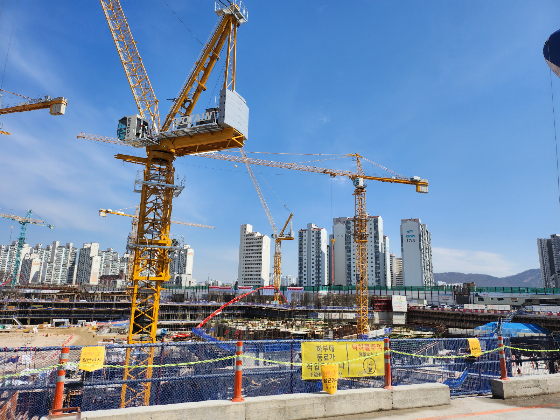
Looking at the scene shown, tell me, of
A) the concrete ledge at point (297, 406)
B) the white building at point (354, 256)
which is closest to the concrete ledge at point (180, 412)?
the concrete ledge at point (297, 406)

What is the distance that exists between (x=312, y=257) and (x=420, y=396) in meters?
167

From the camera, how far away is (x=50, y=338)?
5888cm

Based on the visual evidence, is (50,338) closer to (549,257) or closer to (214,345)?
(214,345)

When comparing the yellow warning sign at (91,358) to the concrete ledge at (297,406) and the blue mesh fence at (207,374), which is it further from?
the concrete ledge at (297,406)

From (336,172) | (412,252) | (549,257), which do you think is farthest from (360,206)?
(549,257)

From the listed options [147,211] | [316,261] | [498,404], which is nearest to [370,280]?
[316,261]

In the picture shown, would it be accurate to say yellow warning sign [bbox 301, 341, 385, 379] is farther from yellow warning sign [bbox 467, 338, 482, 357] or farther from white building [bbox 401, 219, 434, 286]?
white building [bbox 401, 219, 434, 286]

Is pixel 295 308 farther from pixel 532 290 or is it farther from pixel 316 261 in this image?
pixel 316 261

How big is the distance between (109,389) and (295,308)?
285ft

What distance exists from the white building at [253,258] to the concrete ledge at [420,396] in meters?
180

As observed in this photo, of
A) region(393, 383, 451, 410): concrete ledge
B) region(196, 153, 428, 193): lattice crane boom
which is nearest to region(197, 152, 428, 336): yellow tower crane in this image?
region(196, 153, 428, 193): lattice crane boom

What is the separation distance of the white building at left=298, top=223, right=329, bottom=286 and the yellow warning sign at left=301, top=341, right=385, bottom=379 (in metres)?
167

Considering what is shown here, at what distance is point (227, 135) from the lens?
24.4m

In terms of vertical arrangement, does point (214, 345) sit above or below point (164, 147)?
below
